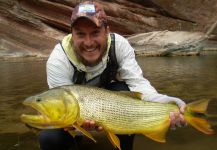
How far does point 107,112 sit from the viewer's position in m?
3.33

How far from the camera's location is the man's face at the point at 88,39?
3812 mm

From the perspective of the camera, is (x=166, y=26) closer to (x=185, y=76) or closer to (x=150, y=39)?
(x=150, y=39)

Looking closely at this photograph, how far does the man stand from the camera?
151 inches

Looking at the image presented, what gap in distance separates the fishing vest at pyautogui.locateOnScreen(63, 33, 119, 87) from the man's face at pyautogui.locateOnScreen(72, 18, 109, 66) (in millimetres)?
219

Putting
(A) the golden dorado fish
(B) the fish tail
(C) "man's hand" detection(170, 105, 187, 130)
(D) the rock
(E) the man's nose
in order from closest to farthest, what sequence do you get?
(A) the golden dorado fish < (B) the fish tail < (C) "man's hand" detection(170, 105, 187, 130) < (E) the man's nose < (D) the rock

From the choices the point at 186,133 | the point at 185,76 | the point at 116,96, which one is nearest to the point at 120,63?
the point at 116,96

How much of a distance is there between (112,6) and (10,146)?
74.3ft

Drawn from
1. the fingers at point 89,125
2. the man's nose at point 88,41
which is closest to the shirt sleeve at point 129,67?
the man's nose at point 88,41

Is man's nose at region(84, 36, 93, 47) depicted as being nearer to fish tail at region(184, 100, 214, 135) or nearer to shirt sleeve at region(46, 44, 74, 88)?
shirt sleeve at region(46, 44, 74, 88)

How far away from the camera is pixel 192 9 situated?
26.8 metres

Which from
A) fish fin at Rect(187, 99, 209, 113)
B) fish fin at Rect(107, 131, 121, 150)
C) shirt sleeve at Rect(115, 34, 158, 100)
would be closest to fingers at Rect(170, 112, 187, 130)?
fish fin at Rect(187, 99, 209, 113)

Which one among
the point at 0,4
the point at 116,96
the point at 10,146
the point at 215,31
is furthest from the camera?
the point at 0,4

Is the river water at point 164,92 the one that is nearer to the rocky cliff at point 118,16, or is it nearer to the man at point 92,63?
the man at point 92,63

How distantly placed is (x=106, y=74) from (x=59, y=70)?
1.61 feet
